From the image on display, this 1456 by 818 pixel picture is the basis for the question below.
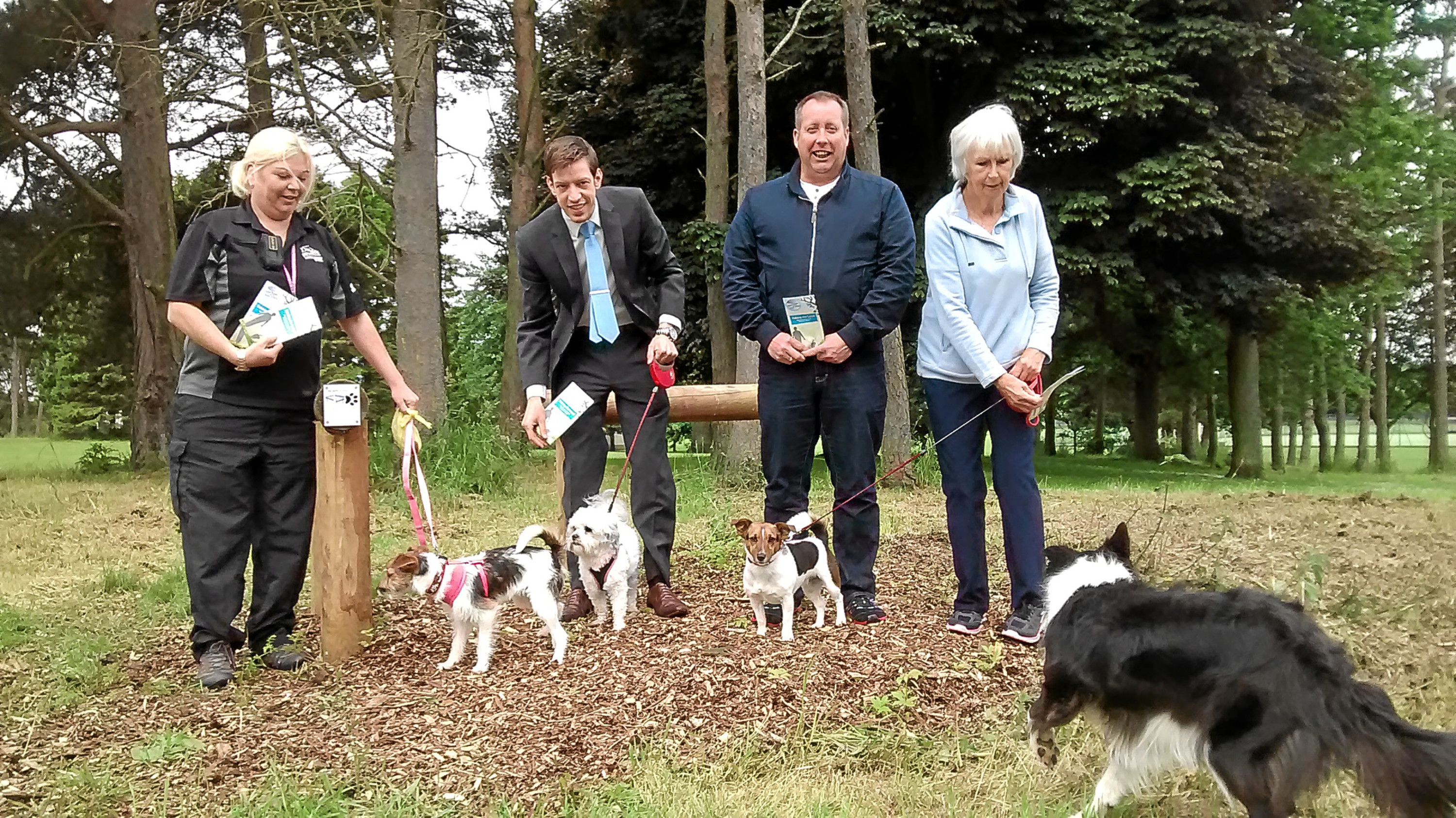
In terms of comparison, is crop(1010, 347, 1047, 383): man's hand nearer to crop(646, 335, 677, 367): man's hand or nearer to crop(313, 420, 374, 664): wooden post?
crop(646, 335, 677, 367): man's hand

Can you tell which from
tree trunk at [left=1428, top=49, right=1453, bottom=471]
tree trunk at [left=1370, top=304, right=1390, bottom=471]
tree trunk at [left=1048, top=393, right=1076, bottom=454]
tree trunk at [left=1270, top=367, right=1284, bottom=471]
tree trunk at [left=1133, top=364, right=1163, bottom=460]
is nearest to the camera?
tree trunk at [left=1270, top=367, right=1284, bottom=471]

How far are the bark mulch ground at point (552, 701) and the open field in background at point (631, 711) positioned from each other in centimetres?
1

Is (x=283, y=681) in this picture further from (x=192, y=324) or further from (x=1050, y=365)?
(x=1050, y=365)

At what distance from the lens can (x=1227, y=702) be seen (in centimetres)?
245

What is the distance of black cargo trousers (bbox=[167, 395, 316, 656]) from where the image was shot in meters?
4.20

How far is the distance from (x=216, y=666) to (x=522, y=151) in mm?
10128

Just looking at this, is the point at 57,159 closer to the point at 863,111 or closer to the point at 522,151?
the point at 522,151

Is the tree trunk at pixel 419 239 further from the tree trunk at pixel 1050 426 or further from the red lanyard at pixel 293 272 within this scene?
the tree trunk at pixel 1050 426

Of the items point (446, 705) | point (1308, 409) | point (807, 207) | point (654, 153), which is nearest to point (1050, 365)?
point (654, 153)

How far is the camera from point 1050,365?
20.1 m

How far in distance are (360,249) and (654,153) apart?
7414 mm

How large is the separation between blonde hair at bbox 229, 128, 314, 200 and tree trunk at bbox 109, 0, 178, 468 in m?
Answer: 9.45

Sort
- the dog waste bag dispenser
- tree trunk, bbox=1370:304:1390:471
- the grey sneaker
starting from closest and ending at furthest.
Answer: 1. the dog waste bag dispenser
2. the grey sneaker
3. tree trunk, bbox=1370:304:1390:471

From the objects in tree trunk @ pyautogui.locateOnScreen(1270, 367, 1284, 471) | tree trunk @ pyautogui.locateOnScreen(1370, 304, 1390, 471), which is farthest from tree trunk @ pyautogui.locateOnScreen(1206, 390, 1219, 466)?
tree trunk @ pyautogui.locateOnScreen(1370, 304, 1390, 471)
